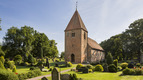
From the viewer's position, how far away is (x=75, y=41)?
99.9ft

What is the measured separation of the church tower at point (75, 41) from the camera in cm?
2964

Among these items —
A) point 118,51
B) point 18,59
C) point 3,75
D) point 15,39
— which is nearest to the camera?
point 3,75

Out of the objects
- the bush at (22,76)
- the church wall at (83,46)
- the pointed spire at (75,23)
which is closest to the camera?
the bush at (22,76)

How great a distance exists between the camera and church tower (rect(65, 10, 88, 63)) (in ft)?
97.2

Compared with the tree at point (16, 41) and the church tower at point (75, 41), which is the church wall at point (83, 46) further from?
the tree at point (16, 41)

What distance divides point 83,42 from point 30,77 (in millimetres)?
21038

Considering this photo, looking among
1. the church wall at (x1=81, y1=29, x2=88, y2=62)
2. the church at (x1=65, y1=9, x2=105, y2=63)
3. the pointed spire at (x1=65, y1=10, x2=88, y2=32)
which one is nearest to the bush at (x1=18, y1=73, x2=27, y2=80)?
the church at (x1=65, y1=9, x2=105, y2=63)

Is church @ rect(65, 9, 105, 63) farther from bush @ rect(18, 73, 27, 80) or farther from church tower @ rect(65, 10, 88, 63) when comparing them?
bush @ rect(18, 73, 27, 80)

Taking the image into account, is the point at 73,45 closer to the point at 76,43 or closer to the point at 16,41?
the point at 76,43

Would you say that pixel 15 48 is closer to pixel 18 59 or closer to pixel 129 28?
pixel 18 59

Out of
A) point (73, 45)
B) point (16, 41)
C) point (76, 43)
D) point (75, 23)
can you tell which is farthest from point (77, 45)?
point (16, 41)

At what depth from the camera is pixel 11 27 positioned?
30922 mm

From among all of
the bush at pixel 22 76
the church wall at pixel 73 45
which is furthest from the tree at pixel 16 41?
the bush at pixel 22 76

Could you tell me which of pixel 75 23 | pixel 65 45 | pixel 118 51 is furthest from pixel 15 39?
pixel 118 51
